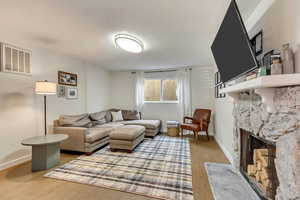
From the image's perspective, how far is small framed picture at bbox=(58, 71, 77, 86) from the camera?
11.2 ft

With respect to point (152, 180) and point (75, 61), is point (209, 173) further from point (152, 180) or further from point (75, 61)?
point (75, 61)

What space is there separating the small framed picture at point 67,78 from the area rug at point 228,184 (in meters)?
3.60

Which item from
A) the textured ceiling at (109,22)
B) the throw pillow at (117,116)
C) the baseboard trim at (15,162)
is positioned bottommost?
the baseboard trim at (15,162)

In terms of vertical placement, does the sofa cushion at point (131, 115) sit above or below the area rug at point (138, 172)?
above

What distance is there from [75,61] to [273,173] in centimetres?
443

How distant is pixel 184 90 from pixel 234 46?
3.42 meters

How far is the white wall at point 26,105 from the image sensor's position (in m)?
2.42

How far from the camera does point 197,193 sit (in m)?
1.76

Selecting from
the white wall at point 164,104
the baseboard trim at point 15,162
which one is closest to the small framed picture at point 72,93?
the baseboard trim at point 15,162

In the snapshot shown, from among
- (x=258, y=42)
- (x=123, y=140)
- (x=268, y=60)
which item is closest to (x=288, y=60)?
(x=268, y=60)

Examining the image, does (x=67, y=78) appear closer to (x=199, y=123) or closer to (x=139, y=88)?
(x=139, y=88)

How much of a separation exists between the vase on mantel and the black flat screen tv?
23 centimetres

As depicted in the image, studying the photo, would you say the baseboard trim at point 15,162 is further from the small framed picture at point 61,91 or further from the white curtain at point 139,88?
the white curtain at point 139,88

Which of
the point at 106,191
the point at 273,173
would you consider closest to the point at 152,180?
the point at 106,191
